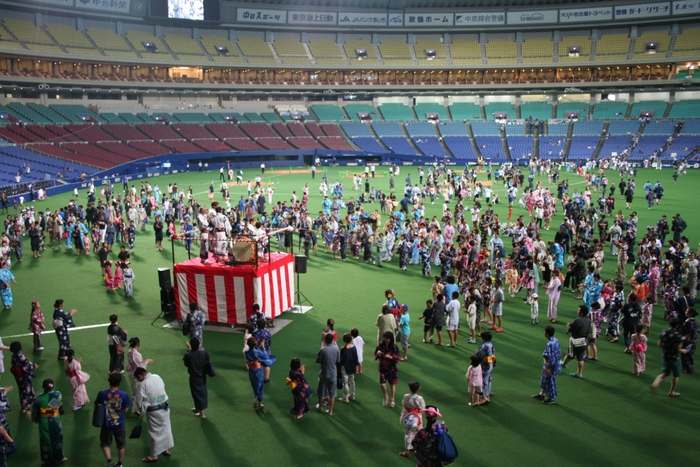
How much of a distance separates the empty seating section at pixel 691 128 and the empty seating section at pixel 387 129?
2991cm

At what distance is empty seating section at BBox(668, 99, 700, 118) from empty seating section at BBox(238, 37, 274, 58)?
154 ft

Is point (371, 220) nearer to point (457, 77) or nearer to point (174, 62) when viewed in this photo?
point (174, 62)

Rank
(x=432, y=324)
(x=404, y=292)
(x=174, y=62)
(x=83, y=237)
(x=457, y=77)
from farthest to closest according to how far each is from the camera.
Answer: (x=457, y=77) → (x=174, y=62) → (x=83, y=237) → (x=404, y=292) → (x=432, y=324)

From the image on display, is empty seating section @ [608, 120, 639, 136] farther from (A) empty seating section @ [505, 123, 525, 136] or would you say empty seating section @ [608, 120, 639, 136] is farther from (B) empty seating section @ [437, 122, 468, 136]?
(B) empty seating section @ [437, 122, 468, 136]

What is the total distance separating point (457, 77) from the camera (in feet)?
245

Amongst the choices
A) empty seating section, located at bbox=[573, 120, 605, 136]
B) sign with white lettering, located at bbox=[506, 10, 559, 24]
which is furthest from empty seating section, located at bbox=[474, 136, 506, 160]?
sign with white lettering, located at bbox=[506, 10, 559, 24]

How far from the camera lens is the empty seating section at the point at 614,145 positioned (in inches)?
2371

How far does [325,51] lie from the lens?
74.4m

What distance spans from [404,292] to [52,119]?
2026 inches

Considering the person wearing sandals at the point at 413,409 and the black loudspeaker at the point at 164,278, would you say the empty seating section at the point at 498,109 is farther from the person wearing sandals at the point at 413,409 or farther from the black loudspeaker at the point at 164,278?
the person wearing sandals at the point at 413,409

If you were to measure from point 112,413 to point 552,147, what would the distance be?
2449 inches

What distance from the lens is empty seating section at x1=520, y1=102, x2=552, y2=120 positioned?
70.6m

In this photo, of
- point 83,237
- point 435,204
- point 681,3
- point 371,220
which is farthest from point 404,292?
point 681,3

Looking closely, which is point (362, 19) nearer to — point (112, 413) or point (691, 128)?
point (691, 128)
